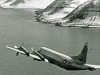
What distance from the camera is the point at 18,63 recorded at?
140750 mm

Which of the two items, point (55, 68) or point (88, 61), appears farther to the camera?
point (88, 61)

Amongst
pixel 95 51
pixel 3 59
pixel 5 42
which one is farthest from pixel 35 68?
pixel 5 42

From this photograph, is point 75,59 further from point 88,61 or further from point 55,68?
point 88,61

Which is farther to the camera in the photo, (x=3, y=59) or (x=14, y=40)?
(x=14, y=40)

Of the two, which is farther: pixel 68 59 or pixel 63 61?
pixel 63 61

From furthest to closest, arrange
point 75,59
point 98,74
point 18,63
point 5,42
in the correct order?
1. point 5,42
2. point 18,63
3. point 98,74
4. point 75,59

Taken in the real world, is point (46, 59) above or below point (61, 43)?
above

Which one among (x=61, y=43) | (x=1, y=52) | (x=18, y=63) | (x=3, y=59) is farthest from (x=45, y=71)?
(x=61, y=43)

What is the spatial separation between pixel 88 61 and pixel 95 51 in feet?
78.9

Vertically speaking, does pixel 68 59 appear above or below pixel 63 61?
above

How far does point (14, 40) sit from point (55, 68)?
68.6 metres

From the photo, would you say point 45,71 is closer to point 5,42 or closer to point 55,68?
point 55,68

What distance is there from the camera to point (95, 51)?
16850 cm

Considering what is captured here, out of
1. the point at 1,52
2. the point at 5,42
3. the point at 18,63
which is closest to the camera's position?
the point at 18,63
